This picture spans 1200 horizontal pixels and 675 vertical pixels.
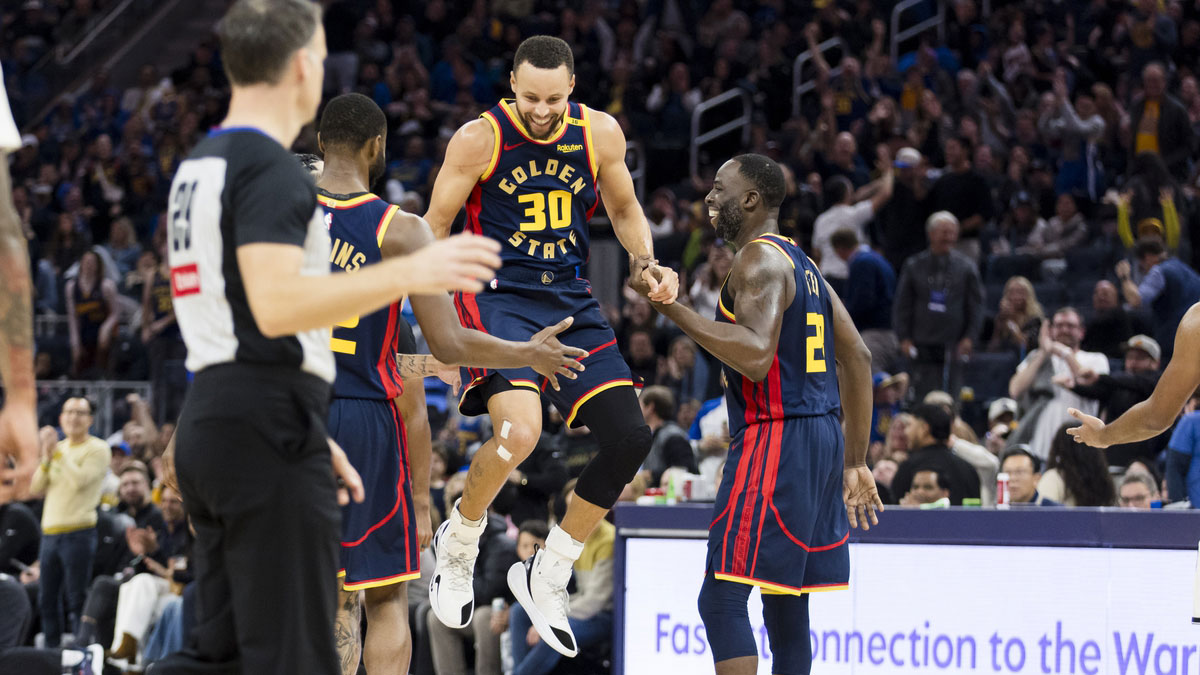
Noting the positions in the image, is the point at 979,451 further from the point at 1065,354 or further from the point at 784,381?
the point at 784,381

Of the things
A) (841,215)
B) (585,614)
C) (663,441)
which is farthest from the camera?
(841,215)

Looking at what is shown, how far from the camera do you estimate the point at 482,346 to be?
4992 millimetres

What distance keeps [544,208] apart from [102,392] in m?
11.2

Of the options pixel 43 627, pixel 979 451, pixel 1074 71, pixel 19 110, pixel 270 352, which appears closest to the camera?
pixel 270 352

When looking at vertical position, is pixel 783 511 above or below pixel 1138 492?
above

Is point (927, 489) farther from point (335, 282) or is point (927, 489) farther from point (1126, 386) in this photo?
point (335, 282)

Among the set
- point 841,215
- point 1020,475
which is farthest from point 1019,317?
point 1020,475

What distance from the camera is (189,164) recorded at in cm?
359

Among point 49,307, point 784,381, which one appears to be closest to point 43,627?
point 49,307

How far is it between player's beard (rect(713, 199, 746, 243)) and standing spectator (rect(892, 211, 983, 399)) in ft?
20.9

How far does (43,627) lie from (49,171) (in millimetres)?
9383

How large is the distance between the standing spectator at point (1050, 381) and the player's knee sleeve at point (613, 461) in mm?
5229

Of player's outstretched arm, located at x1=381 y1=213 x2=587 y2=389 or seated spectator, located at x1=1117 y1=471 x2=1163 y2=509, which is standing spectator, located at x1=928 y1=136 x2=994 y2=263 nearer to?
seated spectator, located at x1=1117 y1=471 x2=1163 y2=509

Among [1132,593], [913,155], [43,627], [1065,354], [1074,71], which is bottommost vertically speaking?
[43,627]
